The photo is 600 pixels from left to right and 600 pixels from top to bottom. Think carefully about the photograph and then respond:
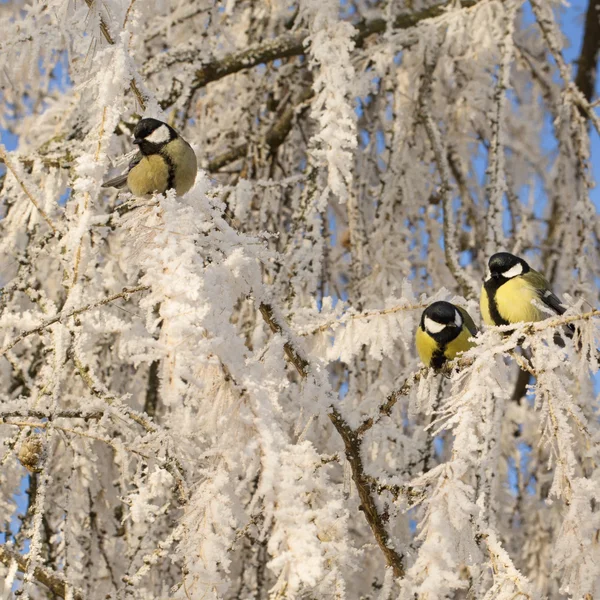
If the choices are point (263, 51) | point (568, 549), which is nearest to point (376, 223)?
point (263, 51)

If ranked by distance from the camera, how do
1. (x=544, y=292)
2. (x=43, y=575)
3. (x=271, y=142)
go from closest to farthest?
(x=43, y=575), (x=544, y=292), (x=271, y=142)

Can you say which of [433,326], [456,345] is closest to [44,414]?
[433,326]

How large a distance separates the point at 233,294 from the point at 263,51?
1.88 meters

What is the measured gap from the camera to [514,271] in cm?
242

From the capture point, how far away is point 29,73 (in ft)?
6.63

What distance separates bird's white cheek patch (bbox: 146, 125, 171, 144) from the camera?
1876 mm

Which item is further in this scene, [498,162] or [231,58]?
[231,58]

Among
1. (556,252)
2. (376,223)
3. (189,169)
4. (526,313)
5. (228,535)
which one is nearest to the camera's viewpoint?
(228,535)

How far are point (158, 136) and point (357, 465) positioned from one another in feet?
3.05

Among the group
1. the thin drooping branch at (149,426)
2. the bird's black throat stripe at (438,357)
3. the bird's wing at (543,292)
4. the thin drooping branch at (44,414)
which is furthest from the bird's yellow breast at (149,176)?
the bird's wing at (543,292)

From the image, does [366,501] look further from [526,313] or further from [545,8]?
[545,8]

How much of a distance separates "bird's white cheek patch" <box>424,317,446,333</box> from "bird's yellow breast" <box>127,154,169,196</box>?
86 cm

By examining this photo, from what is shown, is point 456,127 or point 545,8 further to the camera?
point 456,127

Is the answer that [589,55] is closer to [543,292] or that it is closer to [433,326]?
[543,292]
